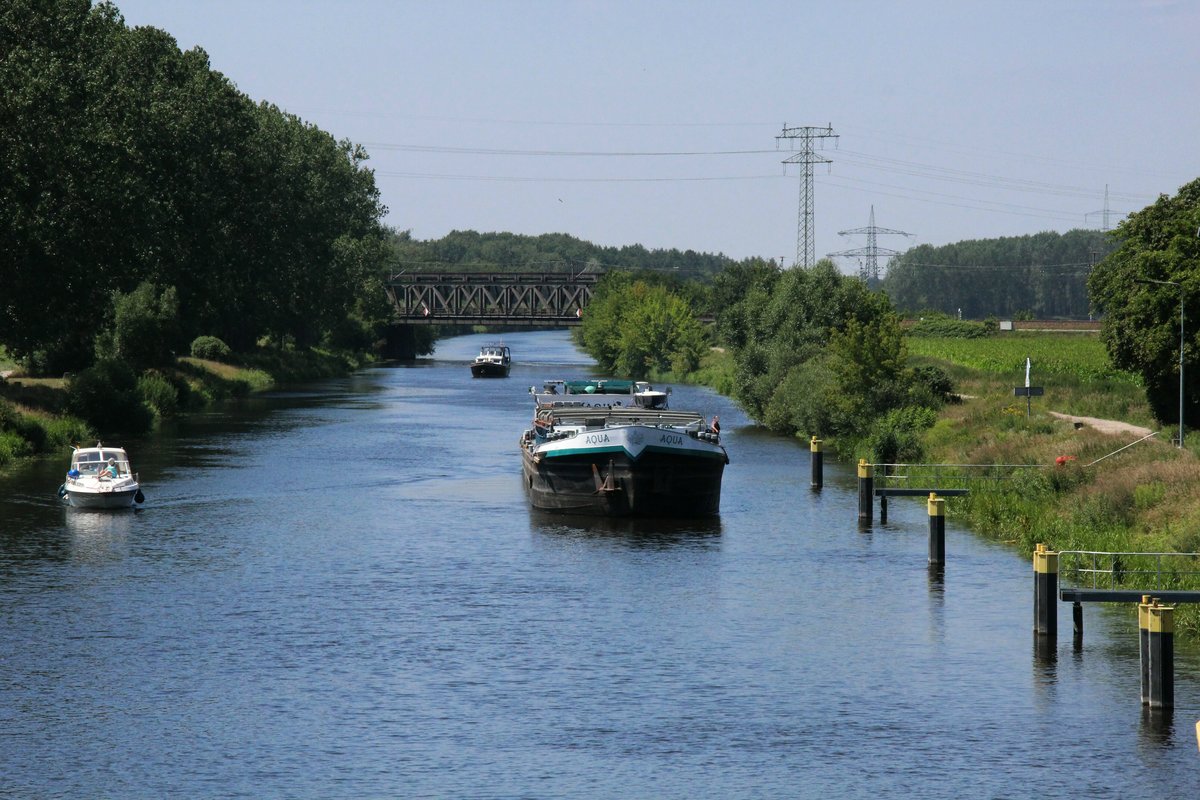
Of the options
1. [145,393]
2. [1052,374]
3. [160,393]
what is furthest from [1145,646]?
[160,393]

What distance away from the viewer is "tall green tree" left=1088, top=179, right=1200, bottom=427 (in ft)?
201

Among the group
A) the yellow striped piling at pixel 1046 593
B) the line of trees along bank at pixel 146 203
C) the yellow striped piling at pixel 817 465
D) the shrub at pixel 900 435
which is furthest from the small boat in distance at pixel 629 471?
the line of trees along bank at pixel 146 203

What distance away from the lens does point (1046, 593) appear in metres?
34.4

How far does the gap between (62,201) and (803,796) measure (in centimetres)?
5485

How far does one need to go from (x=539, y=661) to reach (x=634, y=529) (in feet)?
61.4

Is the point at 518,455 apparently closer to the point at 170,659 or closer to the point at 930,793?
the point at 170,659

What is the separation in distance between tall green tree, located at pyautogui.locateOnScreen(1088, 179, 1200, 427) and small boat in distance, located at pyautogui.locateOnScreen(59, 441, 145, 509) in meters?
38.4

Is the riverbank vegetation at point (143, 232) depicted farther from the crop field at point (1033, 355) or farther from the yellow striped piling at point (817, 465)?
the crop field at point (1033, 355)

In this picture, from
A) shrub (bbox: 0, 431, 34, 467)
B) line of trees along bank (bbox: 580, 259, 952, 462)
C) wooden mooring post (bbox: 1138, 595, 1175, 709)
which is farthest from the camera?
line of trees along bank (bbox: 580, 259, 952, 462)

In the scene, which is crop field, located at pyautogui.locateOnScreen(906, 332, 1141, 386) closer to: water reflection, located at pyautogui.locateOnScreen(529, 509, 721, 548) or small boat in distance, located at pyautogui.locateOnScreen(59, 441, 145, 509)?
water reflection, located at pyautogui.locateOnScreen(529, 509, 721, 548)

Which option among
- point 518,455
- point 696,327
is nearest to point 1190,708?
point 518,455

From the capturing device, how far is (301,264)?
125688 mm

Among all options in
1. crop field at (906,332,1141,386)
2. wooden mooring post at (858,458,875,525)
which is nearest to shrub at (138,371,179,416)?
crop field at (906,332,1141,386)

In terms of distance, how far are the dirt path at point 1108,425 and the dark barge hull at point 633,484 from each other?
1687cm
